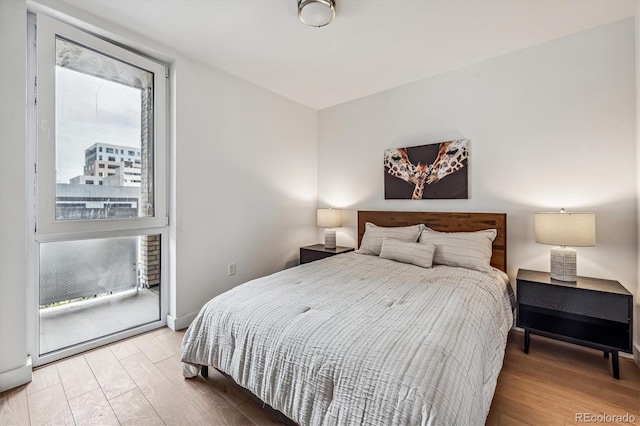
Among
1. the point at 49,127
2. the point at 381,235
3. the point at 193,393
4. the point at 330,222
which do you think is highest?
the point at 49,127

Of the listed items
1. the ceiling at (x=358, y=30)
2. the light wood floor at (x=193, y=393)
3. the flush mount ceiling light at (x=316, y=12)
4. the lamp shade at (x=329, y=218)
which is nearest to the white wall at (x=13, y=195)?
the light wood floor at (x=193, y=393)

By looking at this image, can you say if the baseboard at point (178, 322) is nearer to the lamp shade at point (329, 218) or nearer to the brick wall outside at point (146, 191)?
the brick wall outside at point (146, 191)

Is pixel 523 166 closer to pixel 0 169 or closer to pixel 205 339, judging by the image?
pixel 205 339

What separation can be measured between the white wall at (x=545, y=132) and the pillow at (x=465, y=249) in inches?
13.8

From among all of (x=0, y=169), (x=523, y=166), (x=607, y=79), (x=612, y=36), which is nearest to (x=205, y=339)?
(x=0, y=169)

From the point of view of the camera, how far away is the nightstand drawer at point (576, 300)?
1902mm

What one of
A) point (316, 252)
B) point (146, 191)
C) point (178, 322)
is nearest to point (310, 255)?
point (316, 252)

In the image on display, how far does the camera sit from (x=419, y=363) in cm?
107

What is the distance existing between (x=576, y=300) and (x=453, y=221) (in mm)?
1132

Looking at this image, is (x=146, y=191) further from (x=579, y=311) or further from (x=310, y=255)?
(x=579, y=311)

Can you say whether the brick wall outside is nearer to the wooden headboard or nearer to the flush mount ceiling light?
the flush mount ceiling light

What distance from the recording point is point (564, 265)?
2.17 m

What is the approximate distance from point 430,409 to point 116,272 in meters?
2.64

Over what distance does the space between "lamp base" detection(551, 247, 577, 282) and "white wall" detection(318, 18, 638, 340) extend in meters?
0.28
